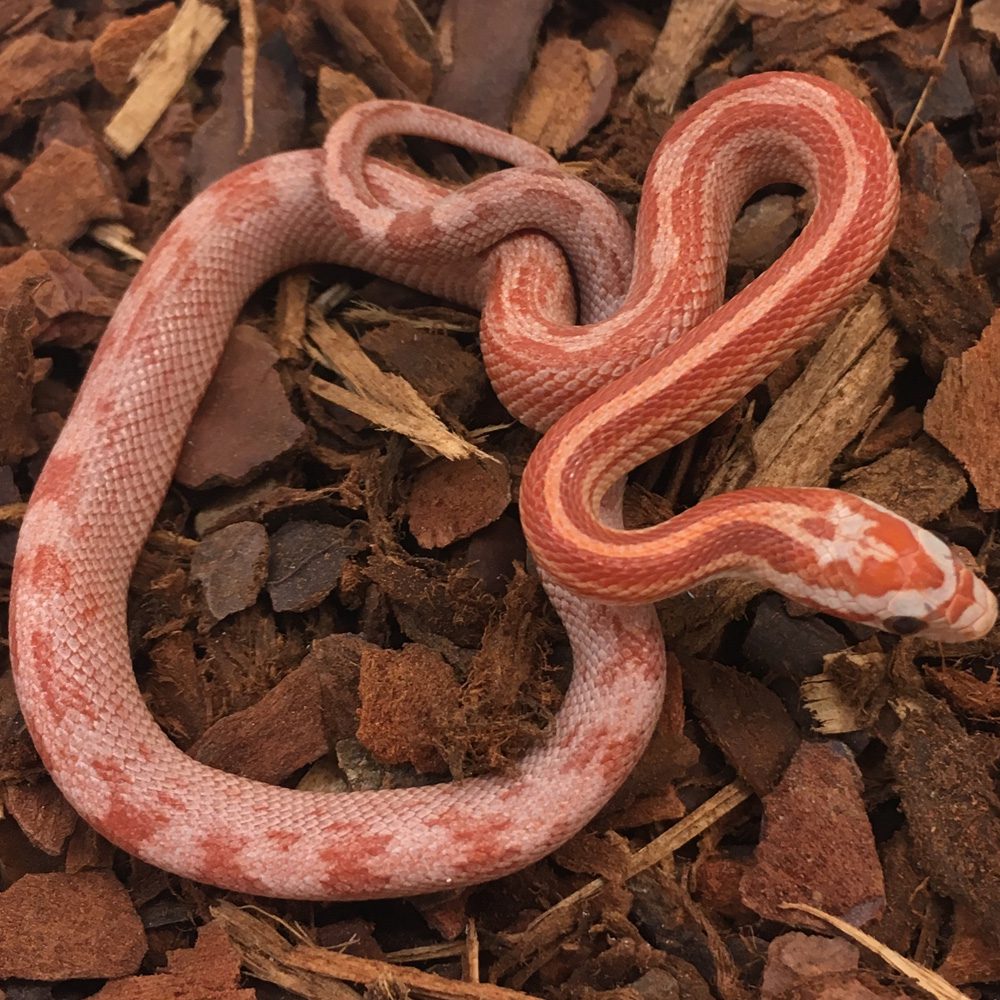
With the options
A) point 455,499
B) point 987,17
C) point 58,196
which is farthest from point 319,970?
point 987,17

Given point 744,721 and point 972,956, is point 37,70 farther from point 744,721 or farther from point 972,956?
point 972,956

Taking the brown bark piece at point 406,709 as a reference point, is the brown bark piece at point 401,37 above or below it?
above

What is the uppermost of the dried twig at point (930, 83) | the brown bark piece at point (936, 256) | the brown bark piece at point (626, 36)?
the dried twig at point (930, 83)

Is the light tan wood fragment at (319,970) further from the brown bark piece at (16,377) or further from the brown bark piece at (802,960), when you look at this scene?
the brown bark piece at (16,377)

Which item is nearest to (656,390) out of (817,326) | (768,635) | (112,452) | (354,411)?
(817,326)

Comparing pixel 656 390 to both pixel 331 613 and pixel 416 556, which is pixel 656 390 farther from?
pixel 331 613

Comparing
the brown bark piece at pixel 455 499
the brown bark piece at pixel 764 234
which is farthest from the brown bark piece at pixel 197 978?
the brown bark piece at pixel 764 234
